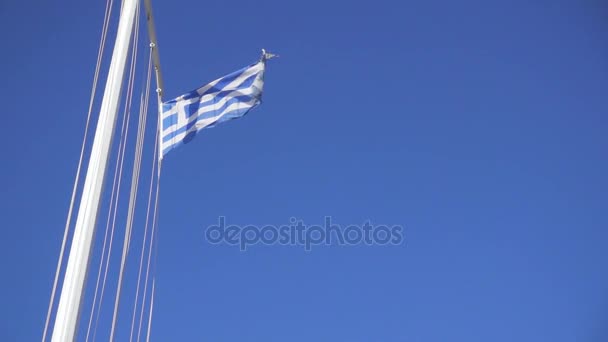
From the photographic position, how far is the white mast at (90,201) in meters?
4.40

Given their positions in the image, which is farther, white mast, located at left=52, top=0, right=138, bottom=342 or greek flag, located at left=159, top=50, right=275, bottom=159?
greek flag, located at left=159, top=50, right=275, bottom=159

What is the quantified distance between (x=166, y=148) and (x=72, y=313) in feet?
8.91

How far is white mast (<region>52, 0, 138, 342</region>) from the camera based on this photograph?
173 inches

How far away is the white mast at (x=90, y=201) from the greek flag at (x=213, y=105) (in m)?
1.24

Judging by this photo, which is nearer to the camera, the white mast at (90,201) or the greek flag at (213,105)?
the white mast at (90,201)

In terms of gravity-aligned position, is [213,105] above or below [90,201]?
above

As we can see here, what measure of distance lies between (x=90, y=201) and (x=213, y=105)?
2307 mm

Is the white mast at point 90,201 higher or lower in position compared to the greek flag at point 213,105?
lower

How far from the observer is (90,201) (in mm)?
4863

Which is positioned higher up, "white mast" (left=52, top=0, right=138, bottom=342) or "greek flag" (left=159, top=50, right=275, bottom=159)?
"greek flag" (left=159, top=50, right=275, bottom=159)

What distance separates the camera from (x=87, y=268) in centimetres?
462

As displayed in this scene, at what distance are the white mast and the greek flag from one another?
124 centimetres

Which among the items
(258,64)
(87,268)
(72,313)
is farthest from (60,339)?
(258,64)

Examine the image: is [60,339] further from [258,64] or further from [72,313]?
[258,64]
